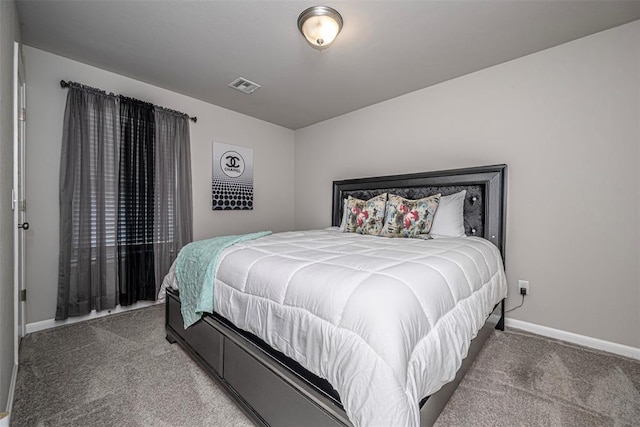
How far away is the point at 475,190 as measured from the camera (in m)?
2.56

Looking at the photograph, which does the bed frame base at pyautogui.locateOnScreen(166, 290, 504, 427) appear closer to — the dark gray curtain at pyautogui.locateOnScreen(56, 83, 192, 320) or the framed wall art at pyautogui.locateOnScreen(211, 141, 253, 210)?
the dark gray curtain at pyautogui.locateOnScreen(56, 83, 192, 320)

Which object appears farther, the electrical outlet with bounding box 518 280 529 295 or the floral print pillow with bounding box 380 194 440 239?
the floral print pillow with bounding box 380 194 440 239

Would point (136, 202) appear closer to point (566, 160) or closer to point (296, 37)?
point (296, 37)

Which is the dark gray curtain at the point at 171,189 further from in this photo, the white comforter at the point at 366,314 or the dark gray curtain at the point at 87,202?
the white comforter at the point at 366,314

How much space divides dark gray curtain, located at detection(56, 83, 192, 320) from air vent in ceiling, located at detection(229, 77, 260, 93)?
758 millimetres

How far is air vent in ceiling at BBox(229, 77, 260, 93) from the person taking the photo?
2.83 meters

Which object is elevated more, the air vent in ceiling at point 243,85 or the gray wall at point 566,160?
the air vent in ceiling at point 243,85

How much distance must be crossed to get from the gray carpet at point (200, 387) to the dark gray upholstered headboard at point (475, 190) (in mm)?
958

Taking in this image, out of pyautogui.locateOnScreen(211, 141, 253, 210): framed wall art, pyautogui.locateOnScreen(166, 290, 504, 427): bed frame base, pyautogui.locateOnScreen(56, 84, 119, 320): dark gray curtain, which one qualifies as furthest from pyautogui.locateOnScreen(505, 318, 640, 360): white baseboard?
pyautogui.locateOnScreen(56, 84, 119, 320): dark gray curtain

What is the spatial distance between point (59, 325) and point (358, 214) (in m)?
3.00

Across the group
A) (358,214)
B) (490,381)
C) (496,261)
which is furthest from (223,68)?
(490,381)

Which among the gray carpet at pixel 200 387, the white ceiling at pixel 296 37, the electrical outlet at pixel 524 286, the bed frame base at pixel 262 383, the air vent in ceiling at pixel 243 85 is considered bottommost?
the gray carpet at pixel 200 387

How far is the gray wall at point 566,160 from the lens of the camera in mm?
1957

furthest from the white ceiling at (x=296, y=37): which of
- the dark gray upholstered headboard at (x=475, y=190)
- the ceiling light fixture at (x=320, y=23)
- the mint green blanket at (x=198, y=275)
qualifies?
the mint green blanket at (x=198, y=275)
